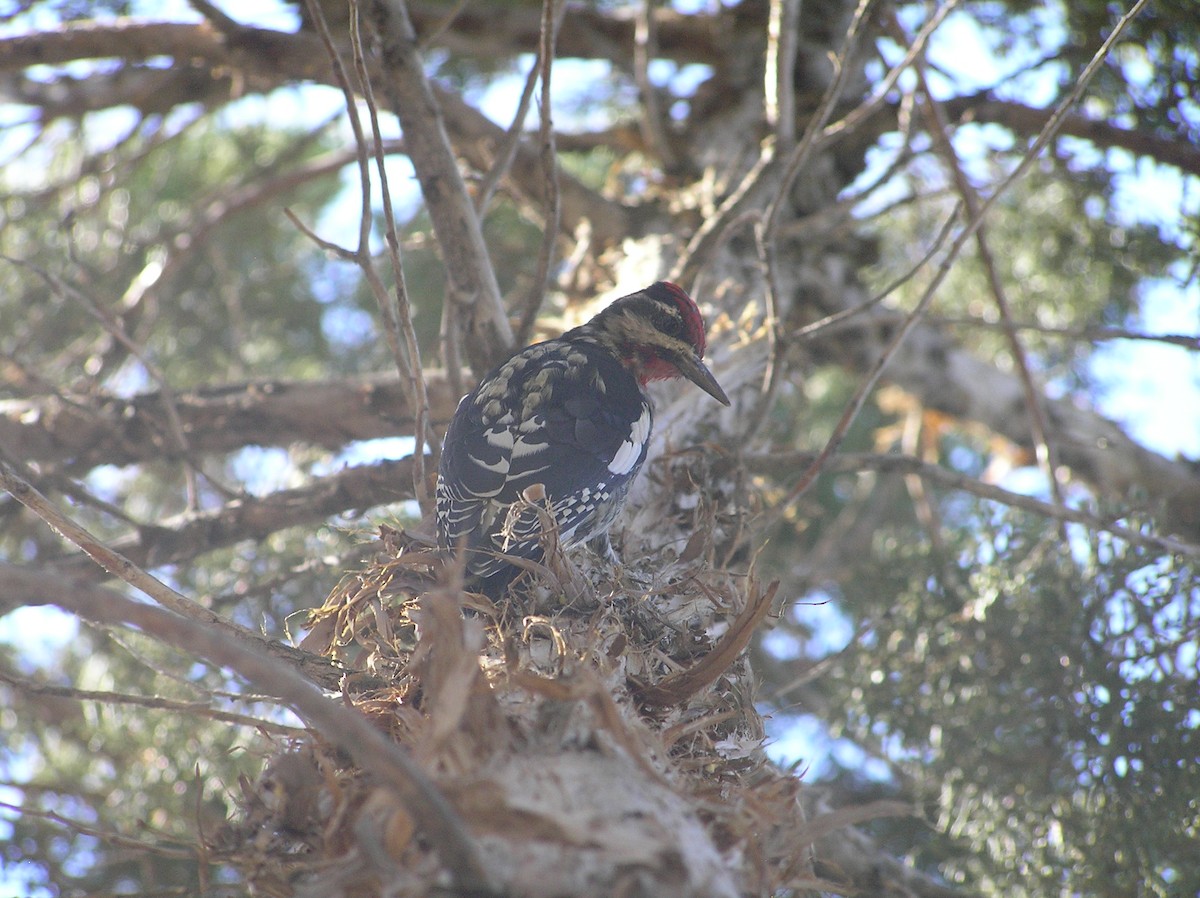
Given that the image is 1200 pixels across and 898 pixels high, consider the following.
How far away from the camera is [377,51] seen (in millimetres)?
2953

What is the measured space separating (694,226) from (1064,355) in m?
2.63

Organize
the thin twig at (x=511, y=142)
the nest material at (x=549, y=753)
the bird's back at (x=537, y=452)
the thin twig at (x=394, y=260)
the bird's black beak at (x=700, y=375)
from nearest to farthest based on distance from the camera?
the nest material at (x=549, y=753) < the thin twig at (x=394, y=260) < the bird's back at (x=537, y=452) < the thin twig at (x=511, y=142) < the bird's black beak at (x=700, y=375)

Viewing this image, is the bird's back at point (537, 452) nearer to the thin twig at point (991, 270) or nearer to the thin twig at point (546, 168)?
the thin twig at point (546, 168)

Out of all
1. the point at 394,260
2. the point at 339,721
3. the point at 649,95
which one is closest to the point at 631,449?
the point at 394,260

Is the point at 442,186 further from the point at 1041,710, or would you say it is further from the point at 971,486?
the point at 1041,710

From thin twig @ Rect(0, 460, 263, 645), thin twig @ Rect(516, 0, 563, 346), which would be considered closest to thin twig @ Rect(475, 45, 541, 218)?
thin twig @ Rect(516, 0, 563, 346)

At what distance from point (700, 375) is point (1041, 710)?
1.58 metres

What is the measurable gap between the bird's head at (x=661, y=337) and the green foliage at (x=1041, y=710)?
0.87m

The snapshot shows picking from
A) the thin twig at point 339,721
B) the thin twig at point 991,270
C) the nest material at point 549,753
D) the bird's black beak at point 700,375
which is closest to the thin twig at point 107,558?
the nest material at point 549,753

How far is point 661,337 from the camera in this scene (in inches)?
113

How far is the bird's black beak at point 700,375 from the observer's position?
2736 mm

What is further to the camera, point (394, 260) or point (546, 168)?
point (546, 168)

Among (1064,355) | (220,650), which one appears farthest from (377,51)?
(1064,355)

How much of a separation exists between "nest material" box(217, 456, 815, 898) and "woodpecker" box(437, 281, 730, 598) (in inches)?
5.8
